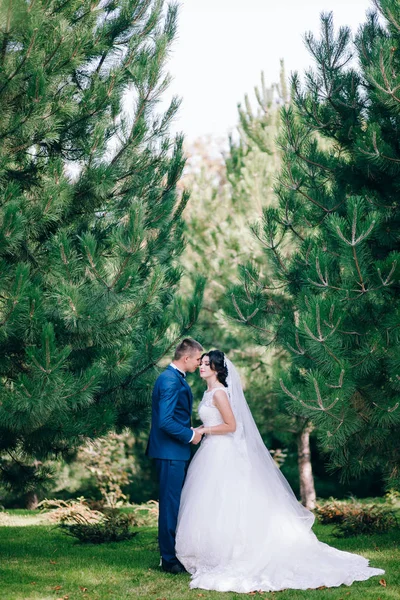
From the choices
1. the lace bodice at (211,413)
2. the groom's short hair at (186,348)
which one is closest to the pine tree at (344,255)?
the lace bodice at (211,413)

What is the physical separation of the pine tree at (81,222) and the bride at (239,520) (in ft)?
2.92

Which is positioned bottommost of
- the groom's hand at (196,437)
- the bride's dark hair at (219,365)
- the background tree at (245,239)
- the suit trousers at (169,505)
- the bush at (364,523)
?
the bush at (364,523)

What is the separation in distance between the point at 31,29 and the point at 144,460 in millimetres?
10012

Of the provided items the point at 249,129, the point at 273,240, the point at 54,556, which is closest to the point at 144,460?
the point at 249,129

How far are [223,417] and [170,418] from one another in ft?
1.55

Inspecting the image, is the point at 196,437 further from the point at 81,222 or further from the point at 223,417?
the point at 81,222

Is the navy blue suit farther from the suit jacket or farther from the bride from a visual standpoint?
the bride

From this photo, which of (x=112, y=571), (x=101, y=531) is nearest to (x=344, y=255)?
(x=112, y=571)

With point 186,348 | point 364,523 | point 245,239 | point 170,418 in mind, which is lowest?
point 364,523

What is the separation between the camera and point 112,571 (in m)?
5.71

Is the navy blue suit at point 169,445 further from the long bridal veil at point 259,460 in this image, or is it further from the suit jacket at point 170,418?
the long bridal veil at point 259,460

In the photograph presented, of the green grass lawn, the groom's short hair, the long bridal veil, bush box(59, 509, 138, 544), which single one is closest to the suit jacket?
the groom's short hair

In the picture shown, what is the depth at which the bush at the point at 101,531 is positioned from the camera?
728 cm

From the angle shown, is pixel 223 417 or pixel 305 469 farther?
pixel 305 469
